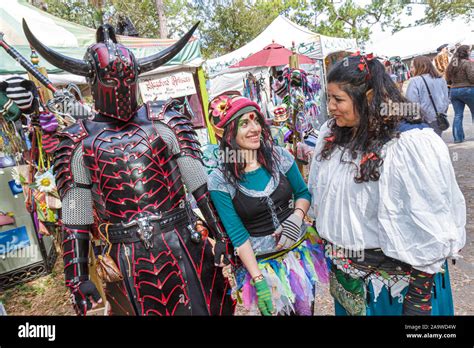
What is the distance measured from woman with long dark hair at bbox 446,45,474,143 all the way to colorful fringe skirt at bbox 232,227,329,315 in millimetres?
6086

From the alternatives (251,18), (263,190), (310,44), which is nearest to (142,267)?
(263,190)

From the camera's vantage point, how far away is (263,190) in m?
1.88

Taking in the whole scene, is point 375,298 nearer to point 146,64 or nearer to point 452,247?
point 452,247

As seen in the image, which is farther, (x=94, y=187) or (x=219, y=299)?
(x=219, y=299)

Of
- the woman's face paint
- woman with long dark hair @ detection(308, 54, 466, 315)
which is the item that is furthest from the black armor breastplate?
woman with long dark hair @ detection(308, 54, 466, 315)

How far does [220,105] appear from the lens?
194 centimetres

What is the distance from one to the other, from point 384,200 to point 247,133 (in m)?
0.77

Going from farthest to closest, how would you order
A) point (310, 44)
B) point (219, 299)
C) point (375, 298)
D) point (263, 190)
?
point (310, 44) < point (219, 299) < point (263, 190) < point (375, 298)

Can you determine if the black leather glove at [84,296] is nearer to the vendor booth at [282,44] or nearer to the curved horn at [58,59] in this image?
the curved horn at [58,59]

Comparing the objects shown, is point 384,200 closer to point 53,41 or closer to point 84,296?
point 84,296

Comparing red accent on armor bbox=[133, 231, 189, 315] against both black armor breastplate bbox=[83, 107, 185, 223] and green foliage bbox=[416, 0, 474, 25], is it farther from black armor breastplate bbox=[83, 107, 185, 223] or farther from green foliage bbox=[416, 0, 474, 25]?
green foliage bbox=[416, 0, 474, 25]

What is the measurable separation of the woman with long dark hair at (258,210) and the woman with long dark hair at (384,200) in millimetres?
269

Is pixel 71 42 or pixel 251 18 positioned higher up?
pixel 251 18

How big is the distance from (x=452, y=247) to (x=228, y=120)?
116 centimetres
